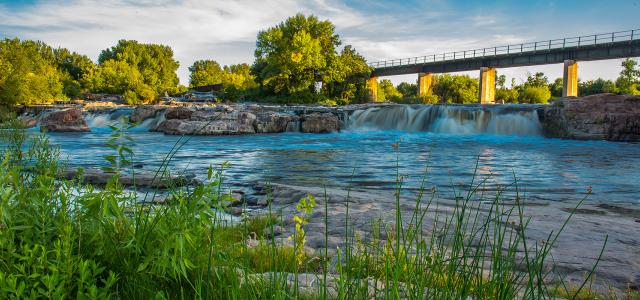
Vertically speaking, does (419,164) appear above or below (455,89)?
below

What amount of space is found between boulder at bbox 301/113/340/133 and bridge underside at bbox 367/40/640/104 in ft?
92.3

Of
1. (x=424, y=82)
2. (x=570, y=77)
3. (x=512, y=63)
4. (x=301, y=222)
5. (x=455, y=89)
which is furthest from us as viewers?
(x=455, y=89)

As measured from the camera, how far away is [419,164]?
38.1ft

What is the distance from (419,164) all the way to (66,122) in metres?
19.8

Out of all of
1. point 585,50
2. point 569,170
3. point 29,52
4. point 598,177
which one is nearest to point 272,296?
point 598,177

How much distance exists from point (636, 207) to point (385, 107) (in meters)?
21.4

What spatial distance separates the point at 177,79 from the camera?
111188mm

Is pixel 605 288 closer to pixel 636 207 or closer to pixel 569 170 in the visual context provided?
pixel 636 207

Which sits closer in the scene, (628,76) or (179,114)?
(179,114)

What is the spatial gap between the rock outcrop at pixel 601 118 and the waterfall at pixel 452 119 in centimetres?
195

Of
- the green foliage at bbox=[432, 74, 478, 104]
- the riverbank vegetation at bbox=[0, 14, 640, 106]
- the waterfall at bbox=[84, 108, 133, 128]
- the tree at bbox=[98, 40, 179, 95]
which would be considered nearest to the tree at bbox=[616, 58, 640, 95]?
the riverbank vegetation at bbox=[0, 14, 640, 106]

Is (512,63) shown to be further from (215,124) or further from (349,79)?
(215,124)

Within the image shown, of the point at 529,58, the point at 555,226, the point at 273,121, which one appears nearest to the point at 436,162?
the point at 555,226

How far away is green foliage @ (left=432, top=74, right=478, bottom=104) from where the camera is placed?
72.2 m
